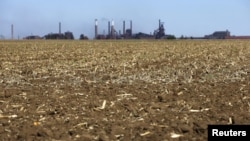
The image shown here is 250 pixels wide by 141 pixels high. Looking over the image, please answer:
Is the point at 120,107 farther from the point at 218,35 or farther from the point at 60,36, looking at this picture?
the point at 218,35

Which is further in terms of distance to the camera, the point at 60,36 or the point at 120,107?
the point at 60,36

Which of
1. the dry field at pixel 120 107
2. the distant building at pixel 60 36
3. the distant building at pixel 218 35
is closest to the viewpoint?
the dry field at pixel 120 107

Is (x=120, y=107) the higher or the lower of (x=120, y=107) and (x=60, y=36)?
the lower

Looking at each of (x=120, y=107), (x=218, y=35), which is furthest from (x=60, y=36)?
(x=120, y=107)

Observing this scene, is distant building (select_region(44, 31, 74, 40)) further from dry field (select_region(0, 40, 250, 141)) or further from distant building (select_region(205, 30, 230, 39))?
dry field (select_region(0, 40, 250, 141))

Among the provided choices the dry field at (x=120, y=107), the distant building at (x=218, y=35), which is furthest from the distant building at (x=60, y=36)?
the dry field at (x=120, y=107)

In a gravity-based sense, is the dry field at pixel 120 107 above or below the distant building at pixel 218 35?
below

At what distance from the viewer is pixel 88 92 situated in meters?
8.55

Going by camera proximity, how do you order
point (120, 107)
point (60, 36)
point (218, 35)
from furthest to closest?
point (218, 35) → point (60, 36) → point (120, 107)

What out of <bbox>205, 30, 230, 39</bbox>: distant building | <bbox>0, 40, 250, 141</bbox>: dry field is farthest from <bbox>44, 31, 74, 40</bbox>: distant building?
<bbox>0, 40, 250, 141</bbox>: dry field

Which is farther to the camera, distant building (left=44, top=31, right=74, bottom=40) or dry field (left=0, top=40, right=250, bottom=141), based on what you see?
distant building (left=44, top=31, right=74, bottom=40)

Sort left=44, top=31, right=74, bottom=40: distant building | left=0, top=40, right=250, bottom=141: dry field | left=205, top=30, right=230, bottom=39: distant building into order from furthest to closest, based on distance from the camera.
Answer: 1. left=205, top=30, right=230, bottom=39: distant building
2. left=44, top=31, right=74, bottom=40: distant building
3. left=0, top=40, right=250, bottom=141: dry field

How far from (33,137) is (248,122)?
2.84 m

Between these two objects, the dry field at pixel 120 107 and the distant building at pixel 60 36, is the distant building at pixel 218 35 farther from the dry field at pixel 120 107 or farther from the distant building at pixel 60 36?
the dry field at pixel 120 107
